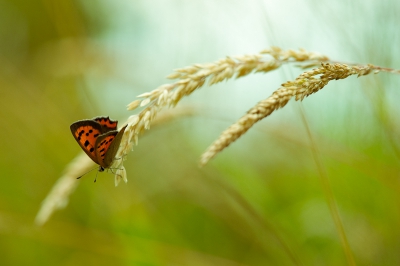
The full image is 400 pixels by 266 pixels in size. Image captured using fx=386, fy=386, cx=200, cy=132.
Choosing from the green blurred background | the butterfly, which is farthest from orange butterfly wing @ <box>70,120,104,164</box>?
the green blurred background

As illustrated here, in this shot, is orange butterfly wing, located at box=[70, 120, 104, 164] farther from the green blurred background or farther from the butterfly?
the green blurred background

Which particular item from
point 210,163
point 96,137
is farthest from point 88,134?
point 210,163

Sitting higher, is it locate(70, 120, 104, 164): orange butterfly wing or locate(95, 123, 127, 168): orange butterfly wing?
locate(70, 120, 104, 164): orange butterfly wing

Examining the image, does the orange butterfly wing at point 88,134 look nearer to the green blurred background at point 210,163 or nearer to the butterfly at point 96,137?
the butterfly at point 96,137

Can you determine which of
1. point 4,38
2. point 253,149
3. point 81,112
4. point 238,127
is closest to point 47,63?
A: point 81,112

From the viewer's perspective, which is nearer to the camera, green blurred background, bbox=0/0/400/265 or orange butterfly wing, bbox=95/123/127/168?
orange butterfly wing, bbox=95/123/127/168

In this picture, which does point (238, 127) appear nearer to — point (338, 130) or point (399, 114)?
point (399, 114)

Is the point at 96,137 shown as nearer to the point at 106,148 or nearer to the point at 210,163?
the point at 106,148
